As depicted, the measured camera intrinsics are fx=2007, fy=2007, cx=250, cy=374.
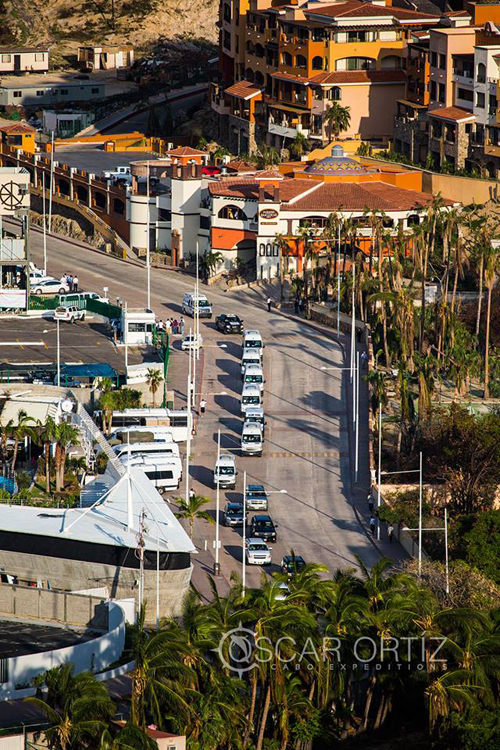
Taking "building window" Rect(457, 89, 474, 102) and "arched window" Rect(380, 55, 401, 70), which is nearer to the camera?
"building window" Rect(457, 89, 474, 102)

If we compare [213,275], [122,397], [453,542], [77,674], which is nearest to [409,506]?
[453,542]

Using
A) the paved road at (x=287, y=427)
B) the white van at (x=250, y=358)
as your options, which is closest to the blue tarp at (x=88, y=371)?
the paved road at (x=287, y=427)

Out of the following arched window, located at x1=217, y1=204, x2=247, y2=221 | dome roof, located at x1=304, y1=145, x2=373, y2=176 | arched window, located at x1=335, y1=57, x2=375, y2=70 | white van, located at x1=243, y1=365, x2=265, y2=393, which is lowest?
white van, located at x1=243, y1=365, x2=265, y2=393

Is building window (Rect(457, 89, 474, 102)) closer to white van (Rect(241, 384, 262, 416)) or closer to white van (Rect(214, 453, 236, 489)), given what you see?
white van (Rect(241, 384, 262, 416))

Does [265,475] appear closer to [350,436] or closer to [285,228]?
[350,436]

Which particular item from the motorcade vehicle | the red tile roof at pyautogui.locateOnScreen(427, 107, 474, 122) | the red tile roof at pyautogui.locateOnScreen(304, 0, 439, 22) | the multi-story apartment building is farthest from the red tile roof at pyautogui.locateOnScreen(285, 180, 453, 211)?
the motorcade vehicle

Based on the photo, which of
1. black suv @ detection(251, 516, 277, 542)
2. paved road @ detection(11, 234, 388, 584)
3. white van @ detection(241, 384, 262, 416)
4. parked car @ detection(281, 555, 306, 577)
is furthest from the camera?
white van @ detection(241, 384, 262, 416)
